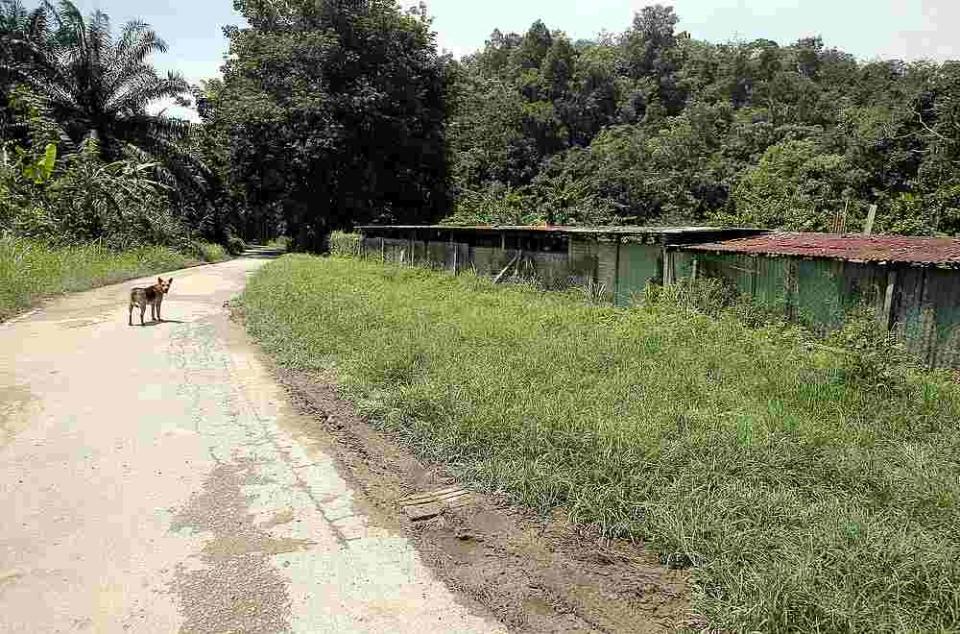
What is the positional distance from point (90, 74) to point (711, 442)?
26837 mm

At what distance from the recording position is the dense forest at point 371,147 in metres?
21.1

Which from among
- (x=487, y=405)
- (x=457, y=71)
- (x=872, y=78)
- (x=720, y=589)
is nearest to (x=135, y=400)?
(x=487, y=405)

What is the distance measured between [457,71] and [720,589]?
32.5 metres

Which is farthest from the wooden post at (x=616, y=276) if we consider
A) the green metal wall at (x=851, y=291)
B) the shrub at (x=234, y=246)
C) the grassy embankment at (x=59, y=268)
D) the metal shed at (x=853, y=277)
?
the shrub at (x=234, y=246)

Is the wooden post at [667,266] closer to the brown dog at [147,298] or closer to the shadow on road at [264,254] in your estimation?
the brown dog at [147,298]

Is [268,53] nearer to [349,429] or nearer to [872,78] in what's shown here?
[349,429]

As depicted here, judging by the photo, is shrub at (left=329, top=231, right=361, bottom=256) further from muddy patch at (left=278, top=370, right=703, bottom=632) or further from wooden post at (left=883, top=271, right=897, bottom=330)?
muddy patch at (left=278, top=370, right=703, bottom=632)

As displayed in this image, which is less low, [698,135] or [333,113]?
[698,135]

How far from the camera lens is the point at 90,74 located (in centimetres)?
2316

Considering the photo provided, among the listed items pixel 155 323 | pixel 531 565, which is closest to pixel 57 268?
pixel 155 323

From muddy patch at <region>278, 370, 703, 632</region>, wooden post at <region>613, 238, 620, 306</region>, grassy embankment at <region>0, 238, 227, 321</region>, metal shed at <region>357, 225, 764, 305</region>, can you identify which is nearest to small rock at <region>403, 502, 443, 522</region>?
muddy patch at <region>278, 370, 703, 632</region>

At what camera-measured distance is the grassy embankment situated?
1189cm

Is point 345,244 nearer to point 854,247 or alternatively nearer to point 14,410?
point 854,247

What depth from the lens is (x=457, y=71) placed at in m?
32.2
